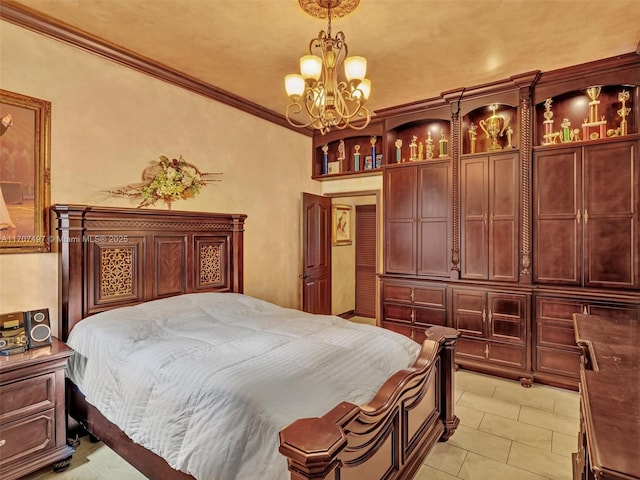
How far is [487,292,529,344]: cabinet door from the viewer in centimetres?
335

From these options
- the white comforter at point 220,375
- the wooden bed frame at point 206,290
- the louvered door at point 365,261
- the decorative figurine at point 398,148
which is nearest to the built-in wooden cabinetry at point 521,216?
the decorative figurine at point 398,148

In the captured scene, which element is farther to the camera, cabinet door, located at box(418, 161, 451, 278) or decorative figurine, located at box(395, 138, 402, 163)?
decorative figurine, located at box(395, 138, 402, 163)

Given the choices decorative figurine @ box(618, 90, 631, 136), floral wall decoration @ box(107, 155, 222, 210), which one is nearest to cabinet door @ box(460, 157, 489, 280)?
decorative figurine @ box(618, 90, 631, 136)

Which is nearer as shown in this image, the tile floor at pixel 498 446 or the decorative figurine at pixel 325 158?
the tile floor at pixel 498 446

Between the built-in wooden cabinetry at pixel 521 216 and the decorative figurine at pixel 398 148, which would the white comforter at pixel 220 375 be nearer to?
the built-in wooden cabinetry at pixel 521 216

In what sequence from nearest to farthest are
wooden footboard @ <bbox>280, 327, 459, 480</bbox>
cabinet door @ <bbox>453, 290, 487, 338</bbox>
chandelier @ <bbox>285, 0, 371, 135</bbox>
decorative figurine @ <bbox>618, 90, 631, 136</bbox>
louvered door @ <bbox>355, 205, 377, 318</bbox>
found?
wooden footboard @ <bbox>280, 327, 459, 480</bbox> → chandelier @ <bbox>285, 0, 371, 135</bbox> → decorative figurine @ <bbox>618, 90, 631, 136</bbox> → cabinet door @ <bbox>453, 290, 487, 338</bbox> → louvered door @ <bbox>355, 205, 377, 318</bbox>

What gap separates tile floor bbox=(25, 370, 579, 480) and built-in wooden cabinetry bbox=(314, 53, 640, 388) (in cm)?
44

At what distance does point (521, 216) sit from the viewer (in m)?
3.38

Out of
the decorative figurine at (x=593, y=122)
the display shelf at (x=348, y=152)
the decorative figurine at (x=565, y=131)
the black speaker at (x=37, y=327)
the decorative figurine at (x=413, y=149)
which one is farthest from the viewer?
the display shelf at (x=348, y=152)

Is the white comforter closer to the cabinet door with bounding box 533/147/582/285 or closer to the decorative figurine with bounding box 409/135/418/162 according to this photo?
the cabinet door with bounding box 533/147/582/285

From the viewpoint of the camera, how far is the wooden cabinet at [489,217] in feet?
11.3

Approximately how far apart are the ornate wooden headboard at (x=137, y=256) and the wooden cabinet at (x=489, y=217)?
2.42m

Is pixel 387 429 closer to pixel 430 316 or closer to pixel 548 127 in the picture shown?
pixel 430 316

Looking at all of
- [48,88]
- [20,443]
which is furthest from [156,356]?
[48,88]
